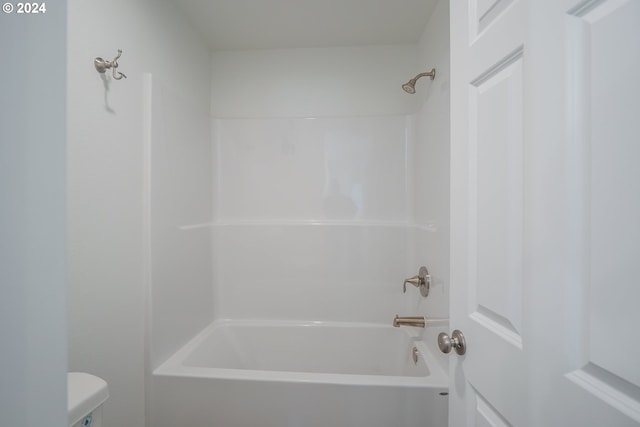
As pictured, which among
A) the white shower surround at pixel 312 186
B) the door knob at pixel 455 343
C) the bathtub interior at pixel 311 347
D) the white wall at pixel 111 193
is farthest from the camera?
the white shower surround at pixel 312 186

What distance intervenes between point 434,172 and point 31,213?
1.53 m

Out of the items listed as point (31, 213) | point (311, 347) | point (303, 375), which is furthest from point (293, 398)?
point (31, 213)

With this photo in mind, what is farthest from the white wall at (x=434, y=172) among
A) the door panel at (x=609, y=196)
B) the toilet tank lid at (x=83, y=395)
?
the toilet tank lid at (x=83, y=395)

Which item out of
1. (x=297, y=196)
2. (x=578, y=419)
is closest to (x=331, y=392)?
(x=578, y=419)

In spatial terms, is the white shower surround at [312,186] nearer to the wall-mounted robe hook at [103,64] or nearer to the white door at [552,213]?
the wall-mounted robe hook at [103,64]

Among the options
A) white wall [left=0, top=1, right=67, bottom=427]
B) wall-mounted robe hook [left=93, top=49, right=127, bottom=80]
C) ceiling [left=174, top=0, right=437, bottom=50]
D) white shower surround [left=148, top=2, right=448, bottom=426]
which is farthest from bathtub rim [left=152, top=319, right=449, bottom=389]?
ceiling [left=174, top=0, right=437, bottom=50]

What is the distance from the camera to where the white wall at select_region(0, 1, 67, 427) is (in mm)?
262

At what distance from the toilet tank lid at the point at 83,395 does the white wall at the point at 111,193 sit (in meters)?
0.33

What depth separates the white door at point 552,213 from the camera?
1.12 feet

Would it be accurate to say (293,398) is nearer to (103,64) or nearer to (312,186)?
(312,186)

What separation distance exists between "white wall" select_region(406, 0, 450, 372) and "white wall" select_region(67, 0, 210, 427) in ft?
4.58

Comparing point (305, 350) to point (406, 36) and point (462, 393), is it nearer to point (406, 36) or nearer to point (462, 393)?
point (462, 393)

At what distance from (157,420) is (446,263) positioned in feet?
4.87

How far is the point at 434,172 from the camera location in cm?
148
